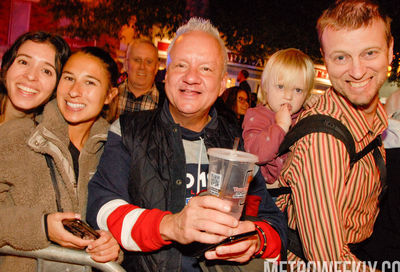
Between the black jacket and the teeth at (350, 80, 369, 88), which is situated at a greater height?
the teeth at (350, 80, 369, 88)

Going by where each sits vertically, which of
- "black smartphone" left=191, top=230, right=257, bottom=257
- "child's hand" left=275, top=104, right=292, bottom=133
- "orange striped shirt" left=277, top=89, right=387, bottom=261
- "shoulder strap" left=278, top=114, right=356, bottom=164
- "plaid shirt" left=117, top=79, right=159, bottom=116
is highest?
"plaid shirt" left=117, top=79, right=159, bottom=116

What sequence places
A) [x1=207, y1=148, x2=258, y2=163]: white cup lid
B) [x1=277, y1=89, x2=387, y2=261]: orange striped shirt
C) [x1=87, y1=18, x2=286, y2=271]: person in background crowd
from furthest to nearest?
[x1=277, y1=89, x2=387, y2=261]: orange striped shirt < [x1=87, y1=18, x2=286, y2=271]: person in background crowd < [x1=207, y1=148, x2=258, y2=163]: white cup lid

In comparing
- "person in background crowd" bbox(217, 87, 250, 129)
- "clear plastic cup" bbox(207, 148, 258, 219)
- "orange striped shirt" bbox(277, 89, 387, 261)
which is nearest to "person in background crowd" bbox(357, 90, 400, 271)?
"orange striped shirt" bbox(277, 89, 387, 261)

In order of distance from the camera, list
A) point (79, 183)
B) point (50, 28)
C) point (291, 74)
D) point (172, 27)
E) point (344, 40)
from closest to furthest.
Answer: point (344, 40)
point (79, 183)
point (291, 74)
point (172, 27)
point (50, 28)

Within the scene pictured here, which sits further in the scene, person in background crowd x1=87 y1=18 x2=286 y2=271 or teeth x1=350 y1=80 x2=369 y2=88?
teeth x1=350 y1=80 x2=369 y2=88

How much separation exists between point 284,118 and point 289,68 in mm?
563

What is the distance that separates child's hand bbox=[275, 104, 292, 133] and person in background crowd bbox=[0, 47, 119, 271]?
149 centimetres

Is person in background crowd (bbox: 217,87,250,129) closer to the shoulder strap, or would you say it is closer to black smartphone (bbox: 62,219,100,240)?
the shoulder strap

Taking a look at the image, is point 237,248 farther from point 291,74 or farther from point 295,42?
point 295,42

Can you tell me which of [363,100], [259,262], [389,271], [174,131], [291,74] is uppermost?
[291,74]

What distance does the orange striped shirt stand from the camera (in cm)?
171

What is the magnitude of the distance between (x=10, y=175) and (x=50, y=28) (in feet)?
34.5

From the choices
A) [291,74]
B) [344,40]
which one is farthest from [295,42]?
[344,40]

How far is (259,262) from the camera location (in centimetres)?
179
